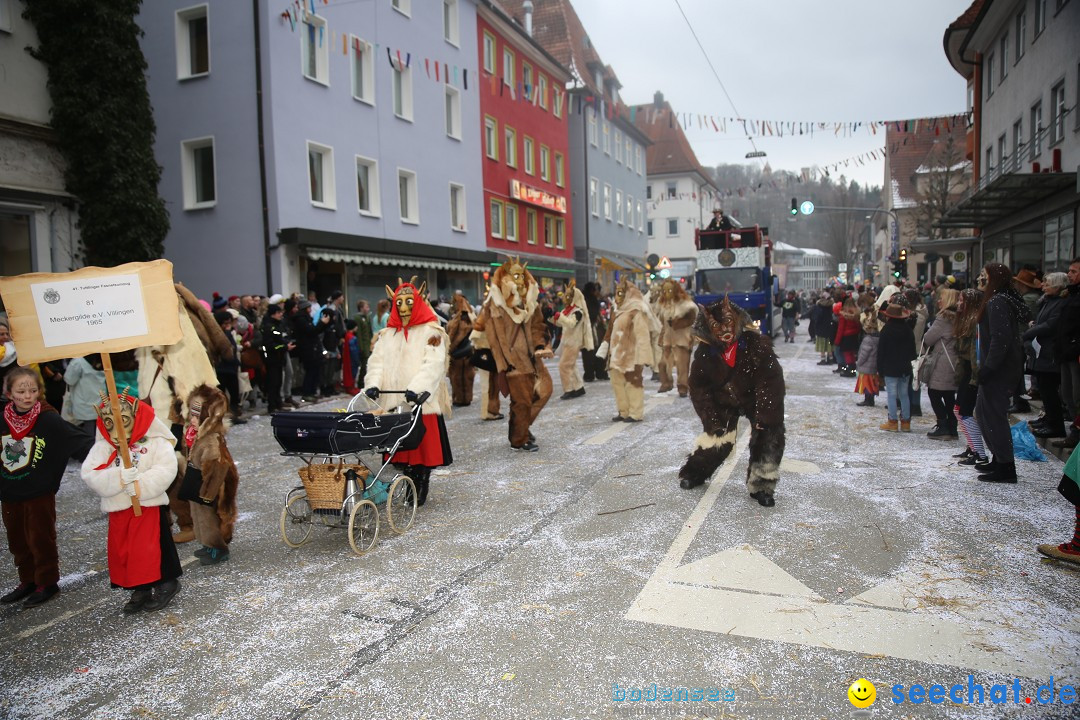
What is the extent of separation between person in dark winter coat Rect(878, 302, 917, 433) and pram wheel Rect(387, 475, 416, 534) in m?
6.34

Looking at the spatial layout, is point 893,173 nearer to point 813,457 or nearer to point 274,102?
point 274,102

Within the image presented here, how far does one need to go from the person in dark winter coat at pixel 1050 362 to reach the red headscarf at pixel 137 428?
313 inches

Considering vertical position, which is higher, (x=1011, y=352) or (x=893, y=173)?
(x=893, y=173)

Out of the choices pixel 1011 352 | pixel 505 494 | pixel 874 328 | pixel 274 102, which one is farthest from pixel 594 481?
pixel 274 102

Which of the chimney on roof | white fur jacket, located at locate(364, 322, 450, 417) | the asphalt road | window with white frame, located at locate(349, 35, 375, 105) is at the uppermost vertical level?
the chimney on roof

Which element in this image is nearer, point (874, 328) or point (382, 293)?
point (874, 328)

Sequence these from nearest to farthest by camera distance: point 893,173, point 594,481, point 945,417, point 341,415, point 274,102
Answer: point 341,415, point 594,481, point 945,417, point 274,102, point 893,173

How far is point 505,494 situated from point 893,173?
51605 mm

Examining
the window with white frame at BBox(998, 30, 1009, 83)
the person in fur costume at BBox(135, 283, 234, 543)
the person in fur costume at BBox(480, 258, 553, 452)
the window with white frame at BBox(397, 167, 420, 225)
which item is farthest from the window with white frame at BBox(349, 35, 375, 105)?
the window with white frame at BBox(998, 30, 1009, 83)

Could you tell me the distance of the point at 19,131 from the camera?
13.5 metres

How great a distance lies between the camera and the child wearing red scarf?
450 centimetres

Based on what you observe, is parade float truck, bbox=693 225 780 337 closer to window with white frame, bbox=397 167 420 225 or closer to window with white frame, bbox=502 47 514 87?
window with white frame, bbox=397 167 420 225

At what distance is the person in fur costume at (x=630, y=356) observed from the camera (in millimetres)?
10516

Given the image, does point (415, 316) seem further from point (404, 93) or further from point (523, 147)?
point (523, 147)
